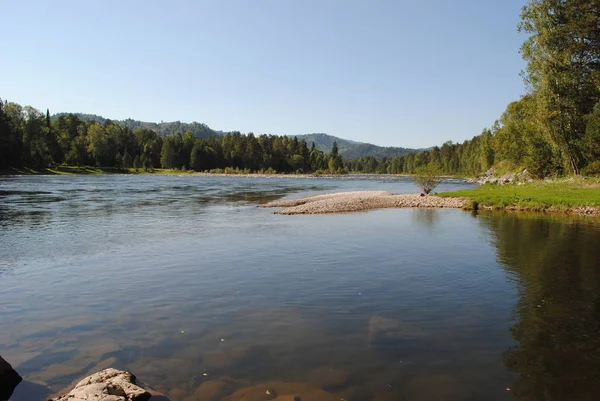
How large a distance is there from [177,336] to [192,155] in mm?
190047

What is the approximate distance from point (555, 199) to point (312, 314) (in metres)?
39.3

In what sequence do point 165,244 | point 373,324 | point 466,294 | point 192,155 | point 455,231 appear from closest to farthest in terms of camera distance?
point 373,324 → point 466,294 → point 165,244 → point 455,231 → point 192,155

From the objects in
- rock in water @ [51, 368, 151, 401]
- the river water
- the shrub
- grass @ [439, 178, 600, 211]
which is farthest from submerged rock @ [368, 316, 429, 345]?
the shrub

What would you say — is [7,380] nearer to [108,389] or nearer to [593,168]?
[108,389]

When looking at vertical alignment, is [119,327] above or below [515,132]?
below

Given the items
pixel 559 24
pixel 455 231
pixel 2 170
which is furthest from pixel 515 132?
pixel 2 170

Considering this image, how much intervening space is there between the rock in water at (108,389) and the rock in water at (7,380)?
1576mm

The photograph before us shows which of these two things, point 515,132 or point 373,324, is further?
point 515,132

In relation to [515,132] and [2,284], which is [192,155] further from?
[2,284]

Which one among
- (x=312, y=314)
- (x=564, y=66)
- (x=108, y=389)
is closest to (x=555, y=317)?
(x=312, y=314)

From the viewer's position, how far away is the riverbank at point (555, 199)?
4050 cm

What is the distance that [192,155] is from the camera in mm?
194875

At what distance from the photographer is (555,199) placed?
43.5 metres

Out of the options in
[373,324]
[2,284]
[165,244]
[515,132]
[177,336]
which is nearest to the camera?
[177,336]
